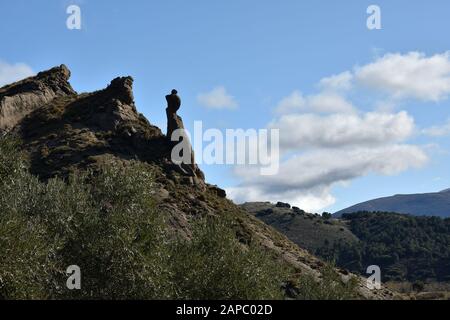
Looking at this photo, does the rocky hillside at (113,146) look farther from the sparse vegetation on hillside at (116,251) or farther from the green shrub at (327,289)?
the green shrub at (327,289)

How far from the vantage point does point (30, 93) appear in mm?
96562

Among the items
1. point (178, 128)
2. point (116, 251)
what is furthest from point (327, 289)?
point (178, 128)

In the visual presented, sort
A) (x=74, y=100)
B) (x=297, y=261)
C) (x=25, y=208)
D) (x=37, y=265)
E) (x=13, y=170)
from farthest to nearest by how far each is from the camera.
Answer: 1. (x=74, y=100)
2. (x=297, y=261)
3. (x=13, y=170)
4. (x=25, y=208)
5. (x=37, y=265)

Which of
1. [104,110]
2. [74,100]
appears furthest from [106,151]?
[74,100]

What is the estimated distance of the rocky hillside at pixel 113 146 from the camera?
74.9m

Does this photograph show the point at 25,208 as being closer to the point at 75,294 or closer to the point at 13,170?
the point at 13,170

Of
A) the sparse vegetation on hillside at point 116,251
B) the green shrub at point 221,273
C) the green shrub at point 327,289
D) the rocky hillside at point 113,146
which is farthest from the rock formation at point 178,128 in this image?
the green shrub at point 327,289

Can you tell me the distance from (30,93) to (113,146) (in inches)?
974

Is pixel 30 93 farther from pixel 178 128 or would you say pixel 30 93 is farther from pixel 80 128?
pixel 178 128

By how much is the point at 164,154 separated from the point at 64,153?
44.8ft

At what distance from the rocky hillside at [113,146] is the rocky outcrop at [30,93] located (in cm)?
16

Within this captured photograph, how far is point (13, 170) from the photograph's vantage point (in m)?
44.7
